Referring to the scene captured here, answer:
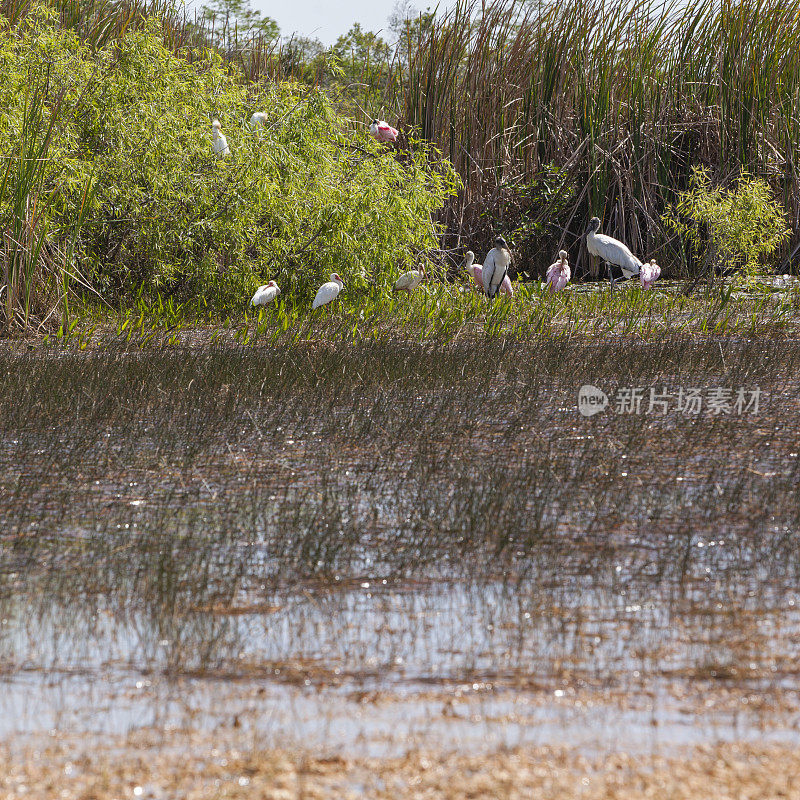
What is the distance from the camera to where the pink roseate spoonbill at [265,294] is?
10.8 meters

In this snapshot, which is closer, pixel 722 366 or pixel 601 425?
pixel 601 425

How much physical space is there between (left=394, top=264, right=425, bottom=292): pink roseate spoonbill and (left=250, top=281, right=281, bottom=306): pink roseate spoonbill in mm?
1316

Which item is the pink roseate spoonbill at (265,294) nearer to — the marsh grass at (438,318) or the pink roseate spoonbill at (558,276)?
the marsh grass at (438,318)

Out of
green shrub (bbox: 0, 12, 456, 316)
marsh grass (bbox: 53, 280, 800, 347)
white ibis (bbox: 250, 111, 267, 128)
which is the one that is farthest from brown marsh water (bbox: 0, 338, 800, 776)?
white ibis (bbox: 250, 111, 267, 128)

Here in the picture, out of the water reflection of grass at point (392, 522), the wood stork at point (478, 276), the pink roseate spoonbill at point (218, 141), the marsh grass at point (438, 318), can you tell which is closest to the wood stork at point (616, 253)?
the marsh grass at point (438, 318)

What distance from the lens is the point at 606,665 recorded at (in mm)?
3137

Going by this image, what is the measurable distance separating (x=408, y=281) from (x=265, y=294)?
159cm

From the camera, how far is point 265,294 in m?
10.8

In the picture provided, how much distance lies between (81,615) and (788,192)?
12.2m

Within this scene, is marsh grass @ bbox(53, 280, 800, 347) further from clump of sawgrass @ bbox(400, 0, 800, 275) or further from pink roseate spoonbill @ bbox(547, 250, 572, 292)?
clump of sawgrass @ bbox(400, 0, 800, 275)

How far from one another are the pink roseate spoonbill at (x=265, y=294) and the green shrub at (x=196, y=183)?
1.33 ft

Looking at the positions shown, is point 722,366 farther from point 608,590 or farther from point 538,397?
point 608,590

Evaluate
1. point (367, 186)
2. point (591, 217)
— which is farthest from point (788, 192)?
point (367, 186)

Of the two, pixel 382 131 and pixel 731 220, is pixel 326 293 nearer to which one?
pixel 382 131
